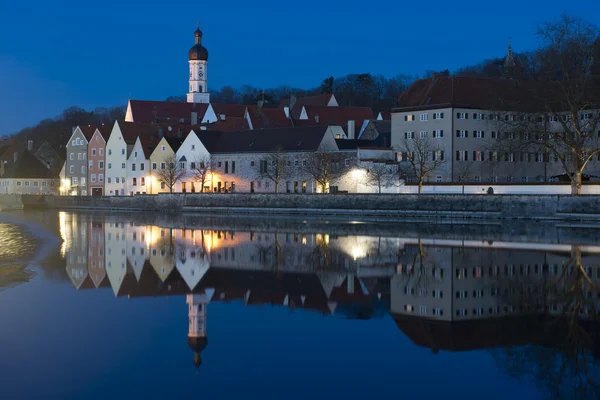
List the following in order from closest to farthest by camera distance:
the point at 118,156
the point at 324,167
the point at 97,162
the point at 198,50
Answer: the point at 324,167 < the point at 118,156 < the point at 97,162 < the point at 198,50

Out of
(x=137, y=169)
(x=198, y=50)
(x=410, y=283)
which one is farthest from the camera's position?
(x=198, y=50)

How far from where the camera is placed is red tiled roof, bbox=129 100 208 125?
12531 centimetres

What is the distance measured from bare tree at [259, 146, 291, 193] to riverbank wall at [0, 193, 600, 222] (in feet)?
16.8

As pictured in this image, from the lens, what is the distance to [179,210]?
3108 inches

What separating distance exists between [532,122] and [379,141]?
2657cm

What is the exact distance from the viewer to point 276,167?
78.3 m

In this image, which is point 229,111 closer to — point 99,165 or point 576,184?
point 99,165

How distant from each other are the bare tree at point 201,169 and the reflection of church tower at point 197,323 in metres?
60.5

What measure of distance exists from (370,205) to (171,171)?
27.8 meters

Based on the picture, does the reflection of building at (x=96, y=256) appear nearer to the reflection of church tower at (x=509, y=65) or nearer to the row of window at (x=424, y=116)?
the row of window at (x=424, y=116)

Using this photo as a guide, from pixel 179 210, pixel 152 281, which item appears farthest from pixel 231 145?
pixel 152 281

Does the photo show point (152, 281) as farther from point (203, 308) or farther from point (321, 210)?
point (321, 210)

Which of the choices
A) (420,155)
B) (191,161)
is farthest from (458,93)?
(191,161)

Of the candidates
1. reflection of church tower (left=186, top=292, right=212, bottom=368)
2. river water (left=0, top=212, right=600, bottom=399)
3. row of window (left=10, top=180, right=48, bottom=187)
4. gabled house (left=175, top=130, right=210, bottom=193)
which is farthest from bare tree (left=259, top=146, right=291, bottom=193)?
reflection of church tower (left=186, top=292, right=212, bottom=368)
